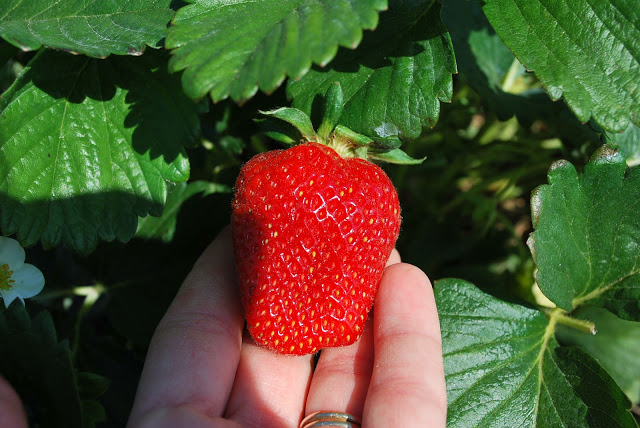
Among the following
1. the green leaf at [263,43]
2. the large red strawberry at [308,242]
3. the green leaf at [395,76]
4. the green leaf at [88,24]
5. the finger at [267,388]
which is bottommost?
the finger at [267,388]

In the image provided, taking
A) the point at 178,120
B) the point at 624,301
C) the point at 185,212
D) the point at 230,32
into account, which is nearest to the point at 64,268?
the point at 185,212

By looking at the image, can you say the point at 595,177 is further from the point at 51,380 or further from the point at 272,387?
the point at 51,380

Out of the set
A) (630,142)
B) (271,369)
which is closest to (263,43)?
(271,369)

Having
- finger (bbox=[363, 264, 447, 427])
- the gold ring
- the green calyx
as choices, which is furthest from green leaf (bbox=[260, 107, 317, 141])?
the gold ring

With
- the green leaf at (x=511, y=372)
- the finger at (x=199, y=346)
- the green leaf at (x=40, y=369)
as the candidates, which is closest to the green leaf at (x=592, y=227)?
the green leaf at (x=511, y=372)

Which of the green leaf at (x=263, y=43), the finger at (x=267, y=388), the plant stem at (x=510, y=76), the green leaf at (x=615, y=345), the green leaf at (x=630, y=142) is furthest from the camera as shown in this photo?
the plant stem at (x=510, y=76)

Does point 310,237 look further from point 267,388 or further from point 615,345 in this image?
point 615,345

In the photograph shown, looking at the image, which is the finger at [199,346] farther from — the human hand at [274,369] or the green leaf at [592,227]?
the green leaf at [592,227]
